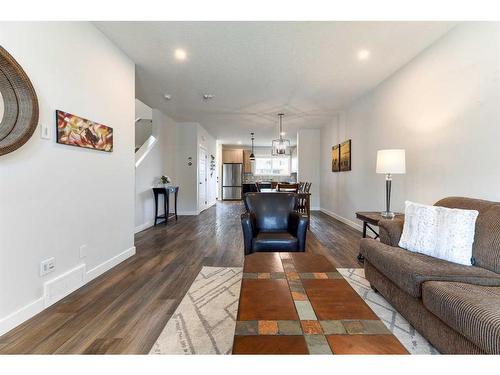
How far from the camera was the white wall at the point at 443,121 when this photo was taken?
204 centimetres

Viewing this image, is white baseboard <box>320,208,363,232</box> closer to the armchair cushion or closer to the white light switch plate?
the armchair cushion

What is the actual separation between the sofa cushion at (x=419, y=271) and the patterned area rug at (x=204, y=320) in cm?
118

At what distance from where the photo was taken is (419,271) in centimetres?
145

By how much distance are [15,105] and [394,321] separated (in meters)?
3.12

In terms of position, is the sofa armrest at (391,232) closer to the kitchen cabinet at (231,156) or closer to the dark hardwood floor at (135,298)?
the dark hardwood floor at (135,298)

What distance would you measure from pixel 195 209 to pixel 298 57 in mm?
4847

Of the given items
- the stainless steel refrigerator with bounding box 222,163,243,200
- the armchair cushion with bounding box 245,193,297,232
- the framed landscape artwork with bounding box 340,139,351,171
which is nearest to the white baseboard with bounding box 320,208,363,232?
the framed landscape artwork with bounding box 340,139,351,171

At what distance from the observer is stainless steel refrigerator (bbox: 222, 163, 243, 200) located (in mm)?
10984

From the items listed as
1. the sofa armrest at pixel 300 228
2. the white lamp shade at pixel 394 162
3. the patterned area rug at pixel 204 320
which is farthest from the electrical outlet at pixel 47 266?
the white lamp shade at pixel 394 162

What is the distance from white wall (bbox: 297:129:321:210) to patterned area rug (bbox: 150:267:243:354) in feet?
18.1

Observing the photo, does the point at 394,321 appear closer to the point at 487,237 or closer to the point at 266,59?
the point at 487,237

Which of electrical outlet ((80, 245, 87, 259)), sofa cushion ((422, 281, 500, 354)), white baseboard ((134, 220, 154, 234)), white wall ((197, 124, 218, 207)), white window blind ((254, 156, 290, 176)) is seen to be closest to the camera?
sofa cushion ((422, 281, 500, 354))

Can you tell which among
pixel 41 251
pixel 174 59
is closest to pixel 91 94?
pixel 174 59

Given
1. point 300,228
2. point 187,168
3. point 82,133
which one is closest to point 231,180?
point 187,168
